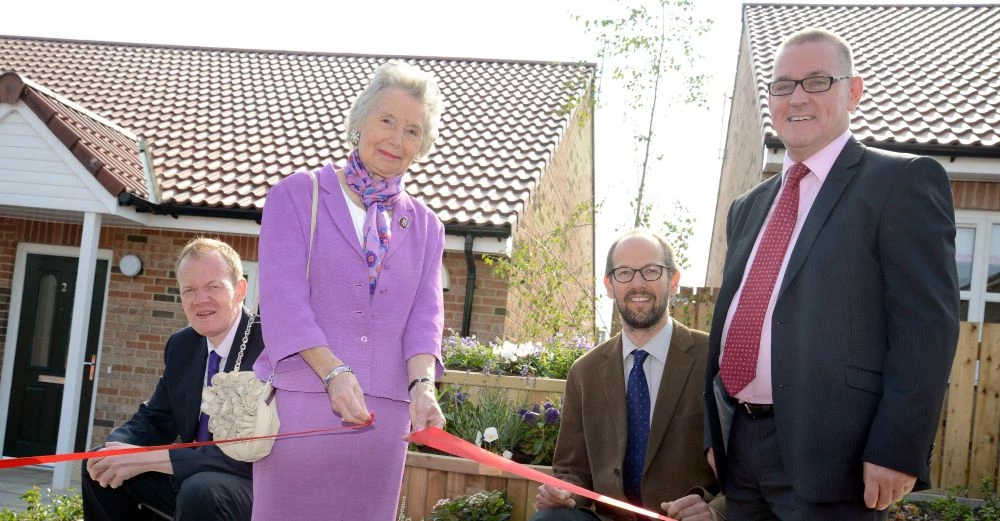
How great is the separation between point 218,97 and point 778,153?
877 cm

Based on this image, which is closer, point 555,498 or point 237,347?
point 555,498

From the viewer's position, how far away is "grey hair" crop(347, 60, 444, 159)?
100 inches

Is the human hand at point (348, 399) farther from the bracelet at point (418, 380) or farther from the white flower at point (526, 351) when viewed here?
the white flower at point (526, 351)

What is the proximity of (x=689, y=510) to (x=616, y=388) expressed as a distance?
2.34 ft

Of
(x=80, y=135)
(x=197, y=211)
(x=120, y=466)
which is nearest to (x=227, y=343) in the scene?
(x=120, y=466)

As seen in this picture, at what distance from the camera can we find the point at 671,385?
137 inches

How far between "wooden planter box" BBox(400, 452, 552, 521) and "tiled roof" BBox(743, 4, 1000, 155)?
5.24 metres

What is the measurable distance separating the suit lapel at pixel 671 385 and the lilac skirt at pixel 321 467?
4.28 ft

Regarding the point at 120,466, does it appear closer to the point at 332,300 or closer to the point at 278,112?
the point at 332,300

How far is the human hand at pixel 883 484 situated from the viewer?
2.15 m

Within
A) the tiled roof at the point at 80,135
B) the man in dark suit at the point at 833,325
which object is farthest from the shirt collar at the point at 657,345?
the tiled roof at the point at 80,135

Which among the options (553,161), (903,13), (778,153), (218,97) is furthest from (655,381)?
(903,13)

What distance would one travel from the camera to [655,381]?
3.62 metres

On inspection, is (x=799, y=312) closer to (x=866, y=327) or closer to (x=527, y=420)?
(x=866, y=327)
